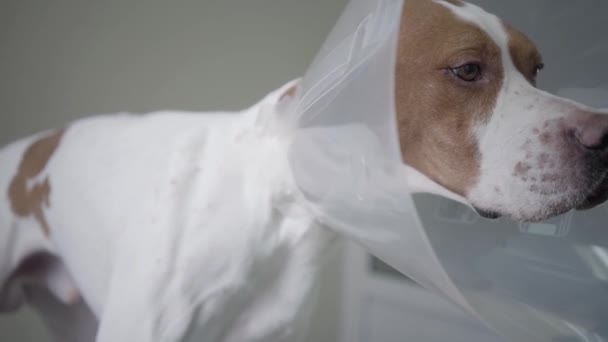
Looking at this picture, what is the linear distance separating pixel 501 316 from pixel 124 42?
107 centimetres

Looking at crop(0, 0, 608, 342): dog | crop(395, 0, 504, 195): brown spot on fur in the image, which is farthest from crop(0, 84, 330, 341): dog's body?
crop(395, 0, 504, 195): brown spot on fur

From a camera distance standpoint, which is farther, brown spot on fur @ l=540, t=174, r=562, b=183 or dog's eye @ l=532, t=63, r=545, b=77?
Answer: dog's eye @ l=532, t=63, r=545, b=77

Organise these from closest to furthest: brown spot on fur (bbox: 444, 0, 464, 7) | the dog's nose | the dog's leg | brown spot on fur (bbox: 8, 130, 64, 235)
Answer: the dog's nose
brown spot on fur (bbox: 444, 0, 464, 7)
brown spot on fur (bbox: 8, 130, 64, 235)
the dog's leg

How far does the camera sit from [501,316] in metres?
0.43

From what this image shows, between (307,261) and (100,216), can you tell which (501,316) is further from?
(100,216)

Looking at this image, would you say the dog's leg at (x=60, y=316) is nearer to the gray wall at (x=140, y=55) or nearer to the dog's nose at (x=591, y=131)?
the gray wall at (x=140, y=55)

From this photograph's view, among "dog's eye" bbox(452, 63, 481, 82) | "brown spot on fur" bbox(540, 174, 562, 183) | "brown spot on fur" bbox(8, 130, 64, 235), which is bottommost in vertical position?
"brown spot on fur" bbox(8, 130, 64, 235)

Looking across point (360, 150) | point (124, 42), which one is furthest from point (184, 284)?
point (124, 42)

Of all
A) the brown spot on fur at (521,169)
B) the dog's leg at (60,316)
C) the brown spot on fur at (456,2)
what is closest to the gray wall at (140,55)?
the dog's leg at (60,316)

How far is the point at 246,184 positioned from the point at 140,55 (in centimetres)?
67

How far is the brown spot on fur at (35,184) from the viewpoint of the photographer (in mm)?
866

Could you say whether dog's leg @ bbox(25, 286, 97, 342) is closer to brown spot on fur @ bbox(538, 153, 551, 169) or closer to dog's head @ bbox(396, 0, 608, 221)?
dog's head @ bbox(396, 0, 608, 221)

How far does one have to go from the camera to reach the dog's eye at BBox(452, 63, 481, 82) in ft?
1.70

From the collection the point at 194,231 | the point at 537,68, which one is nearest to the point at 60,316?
the point at 194,231
